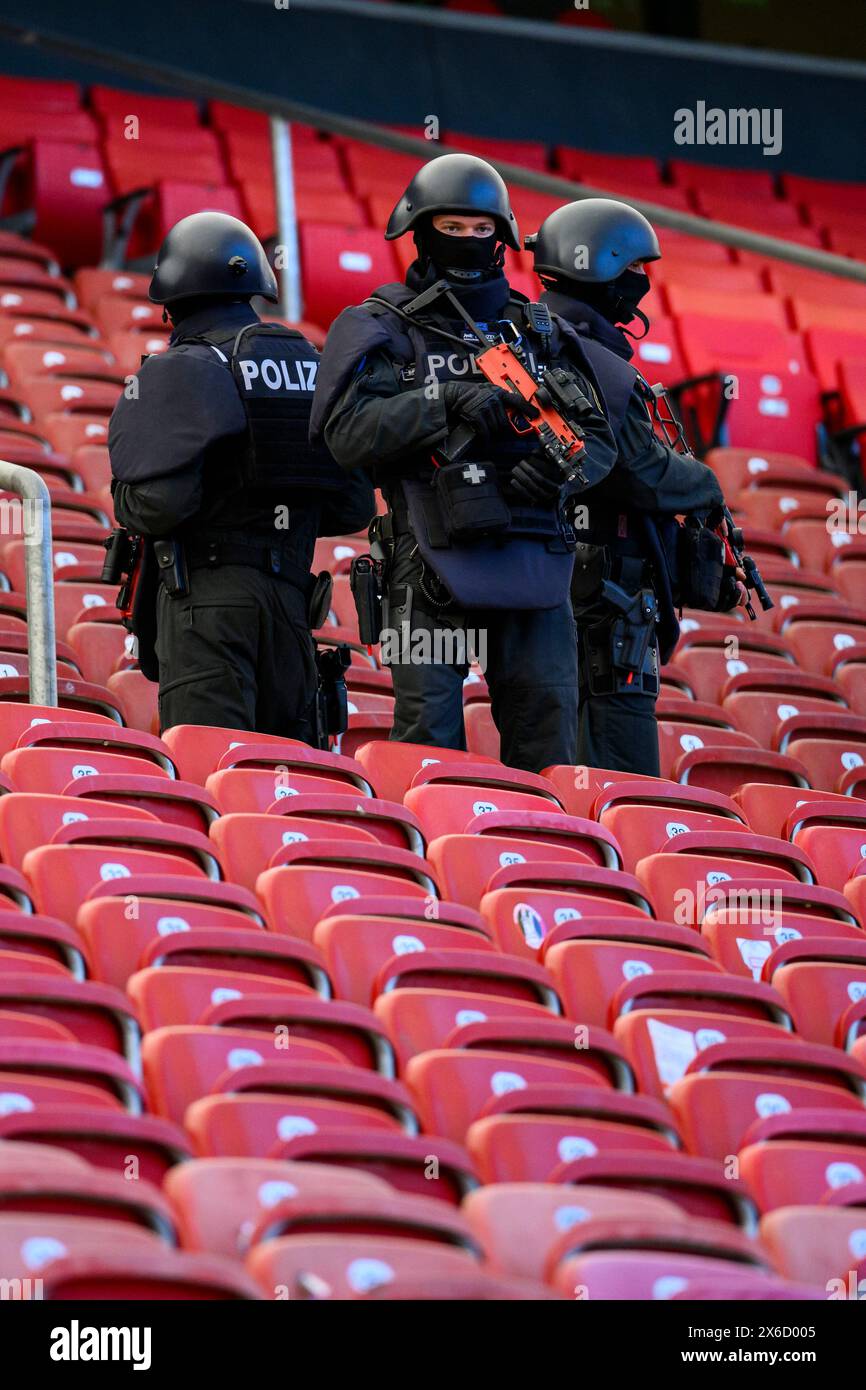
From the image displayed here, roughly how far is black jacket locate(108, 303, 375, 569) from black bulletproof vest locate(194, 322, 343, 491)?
3 centimetres

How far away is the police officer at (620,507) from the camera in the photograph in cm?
594

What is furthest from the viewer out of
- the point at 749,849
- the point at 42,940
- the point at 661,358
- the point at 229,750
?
the point at 661,358

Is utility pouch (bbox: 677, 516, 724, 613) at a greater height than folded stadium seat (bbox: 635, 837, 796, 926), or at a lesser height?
greater

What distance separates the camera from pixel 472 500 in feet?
17.7

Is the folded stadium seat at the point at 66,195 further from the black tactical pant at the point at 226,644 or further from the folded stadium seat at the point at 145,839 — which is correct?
the folded stadium seat at the point at 145,839

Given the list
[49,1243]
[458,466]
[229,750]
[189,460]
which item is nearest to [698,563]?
[458,466]

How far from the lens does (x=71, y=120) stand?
12.0 metres

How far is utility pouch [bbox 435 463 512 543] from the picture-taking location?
5.38 m

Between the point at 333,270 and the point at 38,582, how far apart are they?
586 cm

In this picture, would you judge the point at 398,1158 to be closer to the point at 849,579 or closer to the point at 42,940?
the point at 42,940

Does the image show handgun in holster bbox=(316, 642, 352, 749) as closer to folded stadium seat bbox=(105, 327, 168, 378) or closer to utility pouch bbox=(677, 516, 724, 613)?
utility pouch bbox=(677, 516, 724, 613)

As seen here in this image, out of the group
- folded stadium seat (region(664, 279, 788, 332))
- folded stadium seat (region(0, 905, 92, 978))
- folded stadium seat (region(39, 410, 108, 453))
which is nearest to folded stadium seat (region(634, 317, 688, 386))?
folded stadium seat (region(664, 279, 788, 332))
